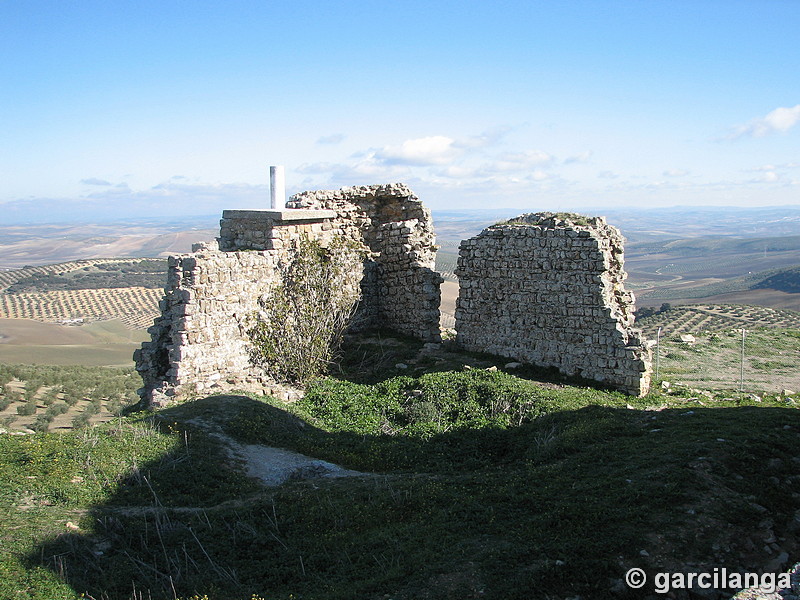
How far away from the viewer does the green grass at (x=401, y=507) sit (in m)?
5.42

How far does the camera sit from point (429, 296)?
15.0m

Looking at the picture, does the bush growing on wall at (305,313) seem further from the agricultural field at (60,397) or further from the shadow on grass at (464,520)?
the agricultural field at (60,397)

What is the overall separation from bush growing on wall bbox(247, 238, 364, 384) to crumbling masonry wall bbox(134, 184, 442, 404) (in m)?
0.26

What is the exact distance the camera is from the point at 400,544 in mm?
6152

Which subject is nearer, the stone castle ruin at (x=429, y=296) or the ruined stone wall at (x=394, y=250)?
the stone castle ruin at (x=429, y=296)

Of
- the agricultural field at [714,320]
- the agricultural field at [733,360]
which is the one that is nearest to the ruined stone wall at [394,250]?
the agricultural field at [733,360]

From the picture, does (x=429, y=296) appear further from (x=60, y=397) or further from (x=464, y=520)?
(x=60, y=397)

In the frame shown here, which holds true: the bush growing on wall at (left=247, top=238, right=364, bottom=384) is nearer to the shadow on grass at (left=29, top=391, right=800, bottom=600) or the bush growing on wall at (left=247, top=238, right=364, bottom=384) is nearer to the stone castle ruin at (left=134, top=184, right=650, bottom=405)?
the stone castle ruin at (left=134, top=184, right=650, bottom=405)

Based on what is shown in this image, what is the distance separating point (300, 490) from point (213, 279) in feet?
18.4

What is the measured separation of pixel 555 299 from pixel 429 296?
3.36 m

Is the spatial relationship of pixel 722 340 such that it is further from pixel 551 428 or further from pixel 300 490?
pixel 300 490

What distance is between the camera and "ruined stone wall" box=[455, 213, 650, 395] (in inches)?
475

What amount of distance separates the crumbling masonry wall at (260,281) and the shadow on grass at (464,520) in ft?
9.13

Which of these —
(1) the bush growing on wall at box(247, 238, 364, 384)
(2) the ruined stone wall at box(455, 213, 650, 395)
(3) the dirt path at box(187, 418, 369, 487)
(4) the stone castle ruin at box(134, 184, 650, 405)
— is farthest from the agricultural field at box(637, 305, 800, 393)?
(3) the dirt path at box(187, 418, 369, 487)
